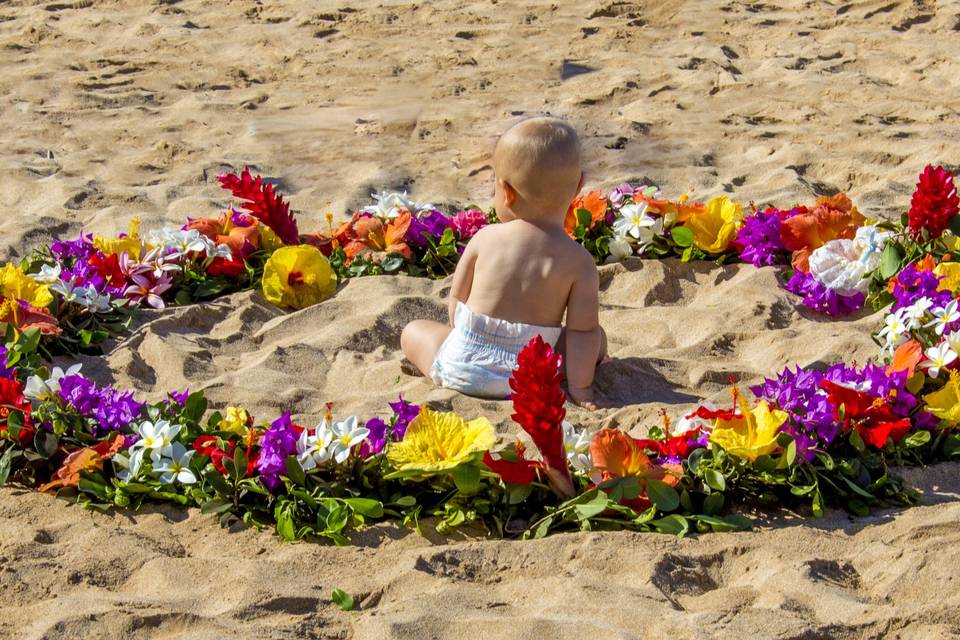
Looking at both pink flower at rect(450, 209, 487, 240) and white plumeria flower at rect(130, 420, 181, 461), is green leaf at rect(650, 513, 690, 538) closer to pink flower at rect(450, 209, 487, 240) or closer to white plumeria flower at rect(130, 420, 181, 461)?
white plumeria flower at rect(130, 420, 181, 461)

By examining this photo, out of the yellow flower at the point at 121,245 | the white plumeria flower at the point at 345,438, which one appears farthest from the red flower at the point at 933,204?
the yellow flower at the point at 121,245

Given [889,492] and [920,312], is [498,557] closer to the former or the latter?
[889,492]

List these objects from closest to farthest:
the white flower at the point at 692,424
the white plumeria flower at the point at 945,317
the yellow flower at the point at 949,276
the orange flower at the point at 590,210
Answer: the white flower at the point at 692,424
the white plumeria flower at the point at 945,317
the yellow flower at the point at 949,276
the orange flower at the point at 590,210

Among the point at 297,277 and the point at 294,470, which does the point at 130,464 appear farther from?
the point at 297,277

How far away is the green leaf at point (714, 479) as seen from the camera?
3191mm

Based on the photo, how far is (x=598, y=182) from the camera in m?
6.13

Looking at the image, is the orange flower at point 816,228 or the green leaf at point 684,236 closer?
the orange flower at point 816,228

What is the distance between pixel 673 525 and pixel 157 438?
1317 millimetres

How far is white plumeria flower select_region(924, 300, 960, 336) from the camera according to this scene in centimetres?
390

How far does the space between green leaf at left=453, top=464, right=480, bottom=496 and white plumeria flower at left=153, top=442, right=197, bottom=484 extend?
0.67m

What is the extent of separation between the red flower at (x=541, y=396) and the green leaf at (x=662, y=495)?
0.24 m

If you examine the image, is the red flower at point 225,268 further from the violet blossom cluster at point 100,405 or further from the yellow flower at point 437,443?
the yellow flower at point 437,443

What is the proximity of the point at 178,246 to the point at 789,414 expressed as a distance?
253cm

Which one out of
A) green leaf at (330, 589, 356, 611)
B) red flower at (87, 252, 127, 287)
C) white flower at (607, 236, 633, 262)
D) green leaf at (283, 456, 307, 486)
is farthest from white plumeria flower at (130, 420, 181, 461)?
white flower at (607, 236, 633, 262)
